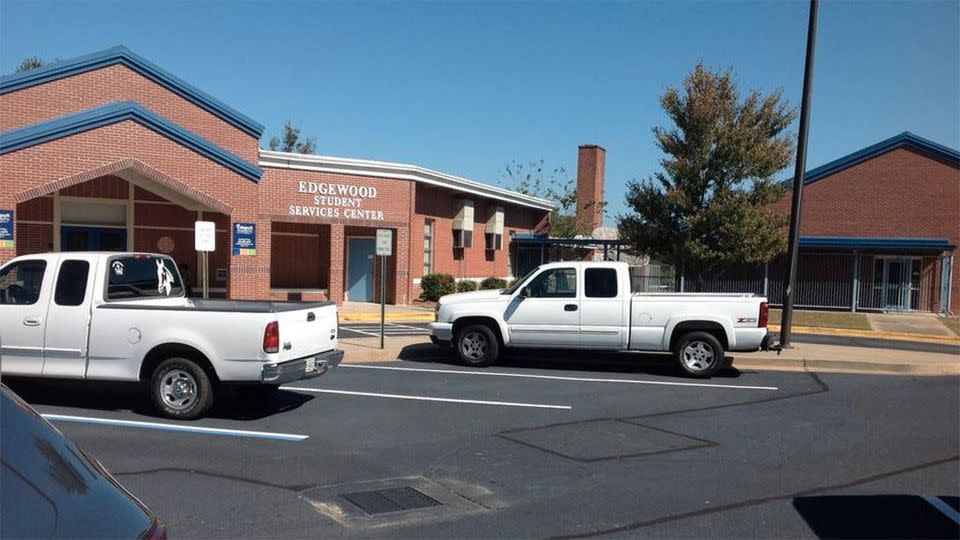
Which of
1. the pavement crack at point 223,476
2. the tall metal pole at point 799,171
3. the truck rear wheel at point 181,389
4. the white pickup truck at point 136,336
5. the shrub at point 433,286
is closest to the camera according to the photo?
the pavement crack at point 223,476

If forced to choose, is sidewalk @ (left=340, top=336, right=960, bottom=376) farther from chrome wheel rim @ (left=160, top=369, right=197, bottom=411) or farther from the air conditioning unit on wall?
the air conditioning unit on wall

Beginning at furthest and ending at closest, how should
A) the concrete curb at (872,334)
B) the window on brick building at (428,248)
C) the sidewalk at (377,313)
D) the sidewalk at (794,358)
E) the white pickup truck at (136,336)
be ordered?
the window on brick building at (428,248)
the sidewalk at (377,313)
the concrete curb at (872,334)
the sidewalk at (794,358)
the white pickup truck at (136,336)

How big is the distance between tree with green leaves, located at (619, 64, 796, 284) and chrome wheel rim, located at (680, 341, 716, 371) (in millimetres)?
8552

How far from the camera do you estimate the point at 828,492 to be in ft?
21.7

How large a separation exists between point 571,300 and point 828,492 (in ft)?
23.9

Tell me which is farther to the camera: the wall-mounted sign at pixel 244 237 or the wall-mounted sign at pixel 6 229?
the wall-mounted sign at pixel 244 237

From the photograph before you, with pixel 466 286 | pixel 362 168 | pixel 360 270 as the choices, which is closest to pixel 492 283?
pixel 466 286

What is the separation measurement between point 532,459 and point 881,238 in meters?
30.8

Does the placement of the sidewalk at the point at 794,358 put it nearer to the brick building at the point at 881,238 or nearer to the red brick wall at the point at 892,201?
the brick building at the point at 881,238

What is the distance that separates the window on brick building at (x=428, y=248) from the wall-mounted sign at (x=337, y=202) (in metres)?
3.05

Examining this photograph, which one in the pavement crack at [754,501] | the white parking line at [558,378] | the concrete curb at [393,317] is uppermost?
the pavement crack at [754,501]

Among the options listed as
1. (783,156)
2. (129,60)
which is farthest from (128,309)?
(783,156)

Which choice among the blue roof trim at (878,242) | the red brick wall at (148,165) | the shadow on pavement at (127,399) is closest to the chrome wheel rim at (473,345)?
the shadow on pavement at (127,399)

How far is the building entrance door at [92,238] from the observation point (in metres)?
23.6
